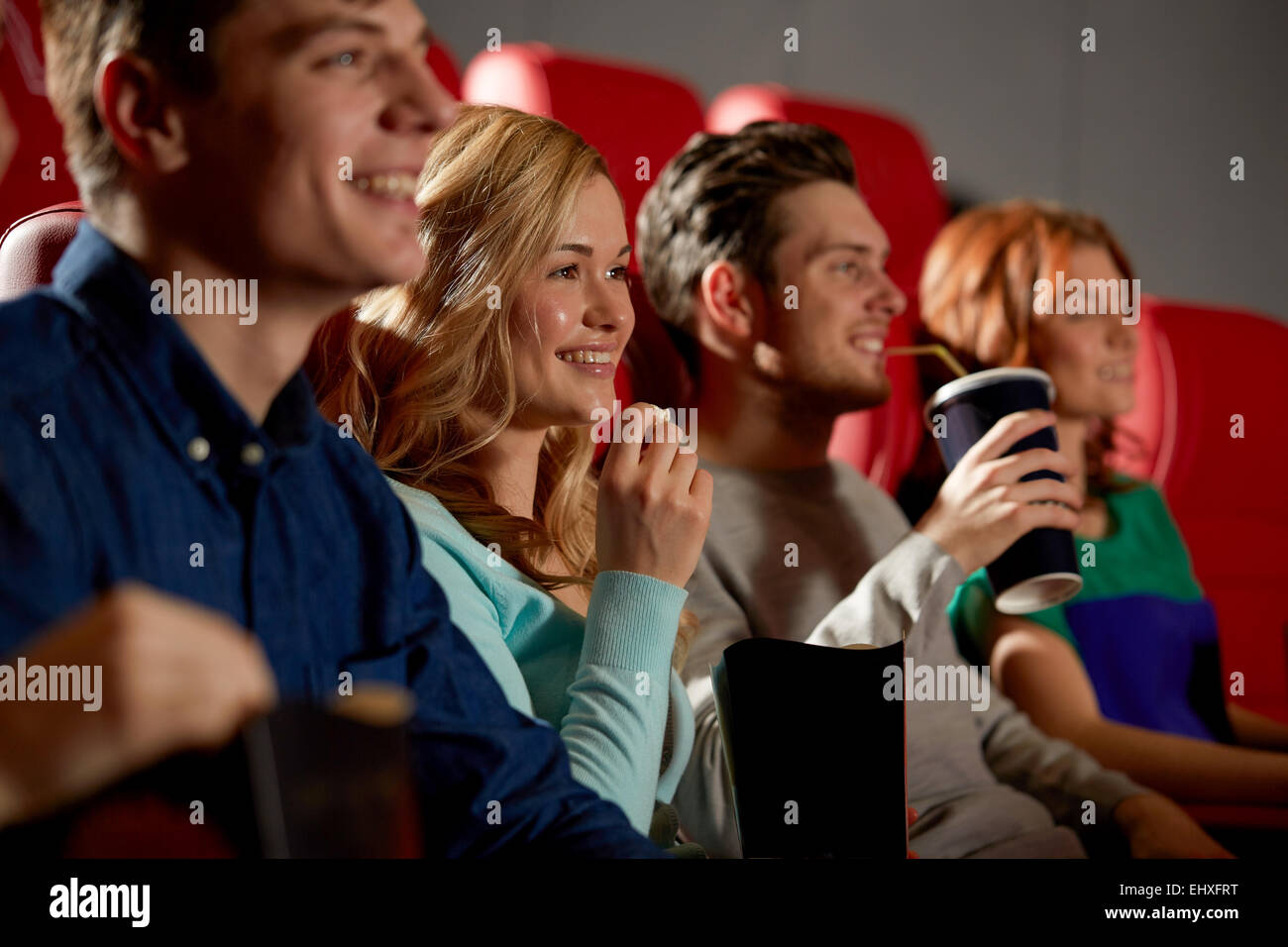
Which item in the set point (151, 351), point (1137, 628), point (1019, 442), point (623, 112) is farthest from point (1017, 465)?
point (151, 351)

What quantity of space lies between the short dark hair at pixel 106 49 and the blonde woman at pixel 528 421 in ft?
0.65

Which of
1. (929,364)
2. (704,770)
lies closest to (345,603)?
(704,770)

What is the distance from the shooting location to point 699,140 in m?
0.96

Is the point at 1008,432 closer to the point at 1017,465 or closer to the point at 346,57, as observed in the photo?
the point at 1017,465

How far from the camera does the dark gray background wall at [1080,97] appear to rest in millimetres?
1225

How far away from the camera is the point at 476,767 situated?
542mm

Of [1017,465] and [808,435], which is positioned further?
[808,435]

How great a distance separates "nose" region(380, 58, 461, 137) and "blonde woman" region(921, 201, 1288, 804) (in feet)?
2.20

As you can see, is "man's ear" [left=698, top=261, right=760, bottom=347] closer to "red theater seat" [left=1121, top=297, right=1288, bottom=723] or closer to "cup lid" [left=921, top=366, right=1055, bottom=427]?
"cup lid" [left=921, top=366, right=1055, bottom=427]

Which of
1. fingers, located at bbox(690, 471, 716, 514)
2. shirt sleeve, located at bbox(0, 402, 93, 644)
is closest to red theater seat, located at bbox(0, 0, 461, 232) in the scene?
shirt sleeve, located at bbox(0, 402, 93, 644)

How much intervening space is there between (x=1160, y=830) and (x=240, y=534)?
689 millimetres

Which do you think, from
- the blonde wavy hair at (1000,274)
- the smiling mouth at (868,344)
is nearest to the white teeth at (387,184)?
the smiling mouth at (868,344)

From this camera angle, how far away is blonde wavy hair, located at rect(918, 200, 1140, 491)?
3.79 ft
